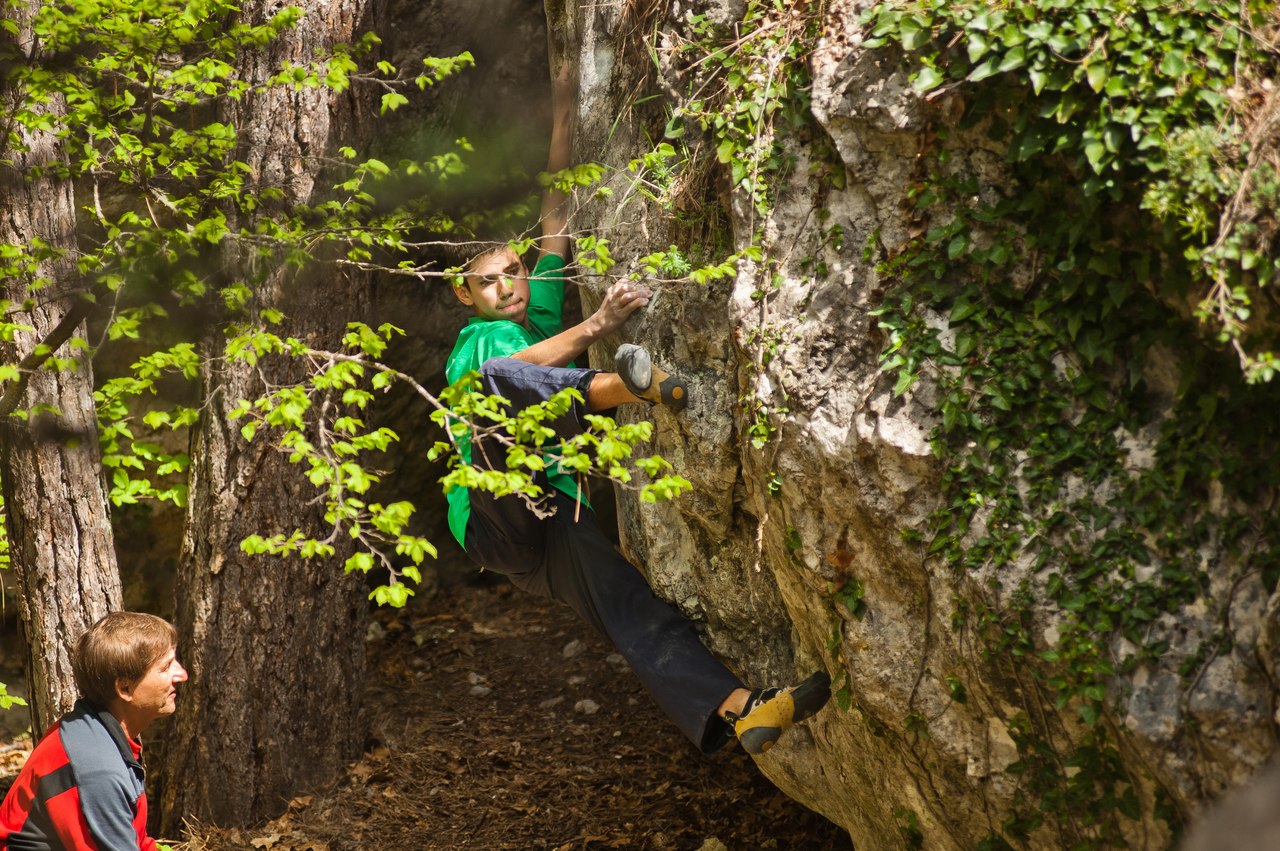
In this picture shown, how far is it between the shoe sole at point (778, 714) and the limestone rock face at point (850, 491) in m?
0.12

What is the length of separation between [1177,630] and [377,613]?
532cm

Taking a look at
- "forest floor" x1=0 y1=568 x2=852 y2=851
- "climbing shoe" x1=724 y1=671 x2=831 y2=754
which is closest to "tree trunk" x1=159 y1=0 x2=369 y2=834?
"forest floor" x1=0 y1=568 x2=852 y2=851

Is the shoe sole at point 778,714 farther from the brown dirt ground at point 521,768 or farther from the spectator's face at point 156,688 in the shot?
the spectator's face at point 156,688

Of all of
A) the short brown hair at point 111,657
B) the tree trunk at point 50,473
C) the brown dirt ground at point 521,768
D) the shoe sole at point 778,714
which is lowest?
the brown dirt ground at point 521,768

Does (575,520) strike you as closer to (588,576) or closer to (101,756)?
(588,576)

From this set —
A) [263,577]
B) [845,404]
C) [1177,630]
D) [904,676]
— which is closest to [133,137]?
[263,577]

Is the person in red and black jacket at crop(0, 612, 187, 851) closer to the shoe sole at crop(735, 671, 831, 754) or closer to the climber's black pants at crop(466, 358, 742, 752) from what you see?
the climber's black pants at crop(466, 358, 742, 752)

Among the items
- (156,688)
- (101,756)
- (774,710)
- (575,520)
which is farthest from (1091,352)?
(101,756)

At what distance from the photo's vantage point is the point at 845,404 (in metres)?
3.65

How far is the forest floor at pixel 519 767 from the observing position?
552 cm

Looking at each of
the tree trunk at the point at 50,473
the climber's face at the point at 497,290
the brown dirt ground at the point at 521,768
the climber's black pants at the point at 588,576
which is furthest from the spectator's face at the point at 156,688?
the brown dirt ground at the point at 521,768

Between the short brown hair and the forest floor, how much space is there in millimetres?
2279

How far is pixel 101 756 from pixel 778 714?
2258 millimetres

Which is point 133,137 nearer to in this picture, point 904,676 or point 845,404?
point 845,404
